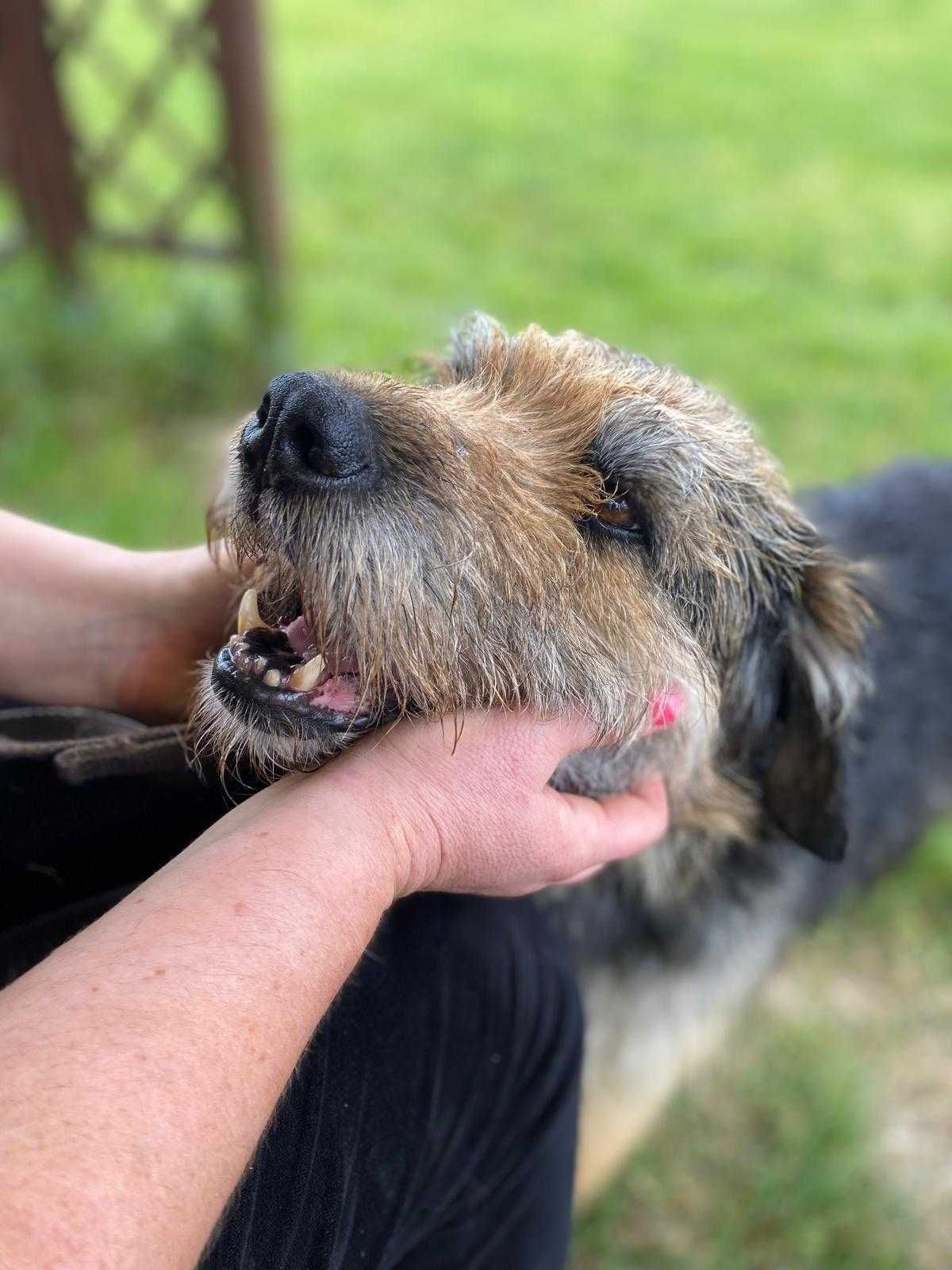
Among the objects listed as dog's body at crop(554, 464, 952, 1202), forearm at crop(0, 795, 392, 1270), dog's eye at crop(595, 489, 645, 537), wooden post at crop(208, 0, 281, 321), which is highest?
wooden post at crop(208, 0, 281, 321)

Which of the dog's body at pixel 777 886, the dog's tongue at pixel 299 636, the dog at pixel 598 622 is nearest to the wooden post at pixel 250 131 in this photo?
the dog's body at pixel 777 886

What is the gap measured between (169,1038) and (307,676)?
70 centimetres

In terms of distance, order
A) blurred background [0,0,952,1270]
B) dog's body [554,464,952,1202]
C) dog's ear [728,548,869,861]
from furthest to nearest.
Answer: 1. blurred background [0,0,952,1270]
2. dog's body [554,464,952,1202]
3. dog's ear [728,548,869,861]

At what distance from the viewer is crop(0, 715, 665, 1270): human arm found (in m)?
1.12

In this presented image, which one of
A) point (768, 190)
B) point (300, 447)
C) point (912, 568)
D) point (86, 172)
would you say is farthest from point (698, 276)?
point (300, 447)

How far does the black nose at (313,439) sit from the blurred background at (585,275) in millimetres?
1037

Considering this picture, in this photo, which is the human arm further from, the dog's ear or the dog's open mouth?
the dog's ear

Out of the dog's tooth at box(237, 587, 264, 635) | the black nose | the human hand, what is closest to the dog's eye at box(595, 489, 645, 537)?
the human hand

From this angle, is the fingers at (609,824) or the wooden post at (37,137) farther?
the wooden post at (37,137)

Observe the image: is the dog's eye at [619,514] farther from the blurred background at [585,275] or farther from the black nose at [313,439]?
the blurred background at [585,275]

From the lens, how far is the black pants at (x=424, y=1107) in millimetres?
1628

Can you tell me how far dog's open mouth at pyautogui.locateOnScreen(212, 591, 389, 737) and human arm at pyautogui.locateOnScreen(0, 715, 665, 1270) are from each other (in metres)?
0.10

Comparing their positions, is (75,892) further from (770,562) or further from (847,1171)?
(847,1171)

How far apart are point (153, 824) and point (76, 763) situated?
0.85ft
